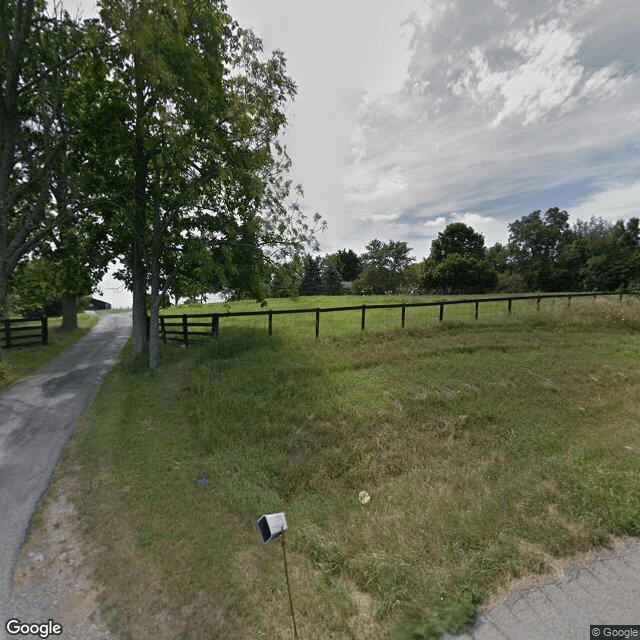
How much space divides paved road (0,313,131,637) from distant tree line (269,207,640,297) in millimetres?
38551

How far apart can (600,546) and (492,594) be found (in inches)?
62.4

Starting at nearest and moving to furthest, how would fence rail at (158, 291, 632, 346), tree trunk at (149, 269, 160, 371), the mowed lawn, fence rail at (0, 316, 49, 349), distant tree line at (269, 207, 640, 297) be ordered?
the mowed lawn, tree trunk at (149, 269, 160, 371), fence rail at (158, 291, 632, 346), fence rail at (0, 316, 49, 349), distant tree line at (269, 207, 640, 297)

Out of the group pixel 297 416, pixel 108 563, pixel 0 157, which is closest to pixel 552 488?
pixel 297 416

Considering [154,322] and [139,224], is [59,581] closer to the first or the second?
[154,322]

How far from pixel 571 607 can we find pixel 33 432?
9736mm

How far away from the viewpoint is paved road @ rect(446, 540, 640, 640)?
2.87m

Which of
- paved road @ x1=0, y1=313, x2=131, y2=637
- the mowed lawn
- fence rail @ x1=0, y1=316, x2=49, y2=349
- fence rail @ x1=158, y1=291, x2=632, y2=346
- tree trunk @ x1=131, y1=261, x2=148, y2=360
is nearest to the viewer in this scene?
the mowed lawn

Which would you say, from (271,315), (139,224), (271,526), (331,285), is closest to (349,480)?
(271,526)

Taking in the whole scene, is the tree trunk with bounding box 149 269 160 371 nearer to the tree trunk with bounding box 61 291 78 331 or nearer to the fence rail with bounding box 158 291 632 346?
the fence rail with bounding box 158 291 632 346

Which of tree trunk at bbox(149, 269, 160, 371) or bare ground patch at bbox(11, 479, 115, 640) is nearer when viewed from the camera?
bare ground patch at bbox(11, 479, 115, 640)

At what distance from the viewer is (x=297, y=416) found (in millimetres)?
7492

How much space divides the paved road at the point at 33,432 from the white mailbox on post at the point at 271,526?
2747 mm

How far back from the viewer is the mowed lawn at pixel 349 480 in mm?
3355

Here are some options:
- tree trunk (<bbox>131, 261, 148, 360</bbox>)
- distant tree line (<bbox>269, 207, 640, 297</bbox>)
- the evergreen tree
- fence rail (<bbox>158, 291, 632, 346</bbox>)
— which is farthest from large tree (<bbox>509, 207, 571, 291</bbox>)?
tree trunk (<bbox>131, 261, 148, 360</bbox>)
